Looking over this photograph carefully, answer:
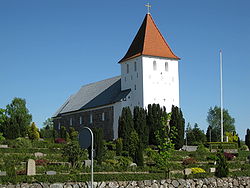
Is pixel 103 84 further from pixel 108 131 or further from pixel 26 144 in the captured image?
pixel 26 144

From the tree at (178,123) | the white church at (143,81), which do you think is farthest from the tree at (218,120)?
the tree at (178,123)

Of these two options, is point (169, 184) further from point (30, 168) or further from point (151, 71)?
point (151, 71)

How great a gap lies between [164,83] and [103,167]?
22.9 m

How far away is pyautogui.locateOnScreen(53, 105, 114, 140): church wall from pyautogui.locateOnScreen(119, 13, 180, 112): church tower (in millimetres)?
3140

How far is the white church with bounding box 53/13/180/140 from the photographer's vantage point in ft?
146

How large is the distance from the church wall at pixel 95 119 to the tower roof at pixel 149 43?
5.92 meters

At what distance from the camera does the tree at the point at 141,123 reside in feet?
134

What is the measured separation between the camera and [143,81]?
4406 centimetres

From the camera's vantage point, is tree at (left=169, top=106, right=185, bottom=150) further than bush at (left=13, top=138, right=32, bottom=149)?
Yes

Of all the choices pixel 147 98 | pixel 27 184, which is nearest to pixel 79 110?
pixel 147 98

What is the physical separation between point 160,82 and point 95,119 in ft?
32.1

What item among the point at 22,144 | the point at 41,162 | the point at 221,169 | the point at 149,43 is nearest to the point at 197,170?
the point at 221,169

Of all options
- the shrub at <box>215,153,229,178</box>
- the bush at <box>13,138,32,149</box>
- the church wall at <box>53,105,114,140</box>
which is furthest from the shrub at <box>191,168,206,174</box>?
the church wall at <box>53,105,114,140</box>

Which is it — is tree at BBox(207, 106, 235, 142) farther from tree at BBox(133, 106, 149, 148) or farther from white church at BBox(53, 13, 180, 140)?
tree at BBox(133, 106, 149, 148)
